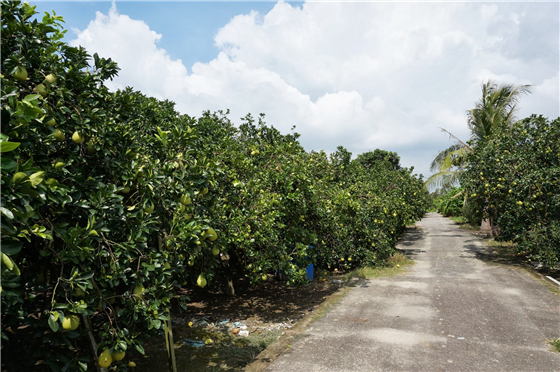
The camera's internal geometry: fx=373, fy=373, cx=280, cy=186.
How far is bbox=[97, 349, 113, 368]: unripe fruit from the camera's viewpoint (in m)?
2.94

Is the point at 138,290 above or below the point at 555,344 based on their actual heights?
above

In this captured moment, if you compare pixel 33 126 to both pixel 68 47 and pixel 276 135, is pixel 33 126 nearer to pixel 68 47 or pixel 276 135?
pixel 68 47

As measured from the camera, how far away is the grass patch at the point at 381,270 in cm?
1052

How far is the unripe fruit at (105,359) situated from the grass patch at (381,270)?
803 centimetres

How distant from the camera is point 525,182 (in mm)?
10305

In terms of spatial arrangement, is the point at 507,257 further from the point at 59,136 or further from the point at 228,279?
the point at 59,136

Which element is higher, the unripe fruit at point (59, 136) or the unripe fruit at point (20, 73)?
the unripe fruit at point (20, 73)

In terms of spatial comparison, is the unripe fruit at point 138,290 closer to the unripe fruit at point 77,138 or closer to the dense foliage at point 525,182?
the unripe fruit at point 77,138

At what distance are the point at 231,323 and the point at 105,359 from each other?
3.87 meters

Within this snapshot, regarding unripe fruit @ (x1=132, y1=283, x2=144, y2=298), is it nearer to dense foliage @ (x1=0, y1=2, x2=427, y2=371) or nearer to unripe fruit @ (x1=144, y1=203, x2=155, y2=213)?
dense foliage @ (x1=0, y1=2, x2=427, y2=371)

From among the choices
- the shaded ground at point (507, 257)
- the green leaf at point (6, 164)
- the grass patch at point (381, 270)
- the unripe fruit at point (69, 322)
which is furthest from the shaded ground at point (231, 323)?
the shaded ground at point (507, 257)

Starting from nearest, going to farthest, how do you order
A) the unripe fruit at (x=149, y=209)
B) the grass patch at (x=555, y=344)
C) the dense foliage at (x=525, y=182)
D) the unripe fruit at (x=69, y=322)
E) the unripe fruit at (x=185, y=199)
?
the unripe fruit at (x=69, y=322) < the unripe fruit at (x=149, y=209) < the unripe fruit at (x=185, y=199) < the grass patch at (x=555, y=344) < the dense foliage at (x=525, y=182)

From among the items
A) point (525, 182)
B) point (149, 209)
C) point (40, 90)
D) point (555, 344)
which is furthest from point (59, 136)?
point (525, 182)

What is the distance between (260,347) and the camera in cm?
551
